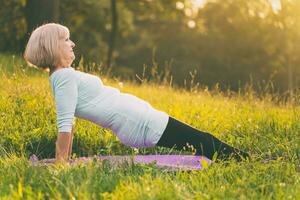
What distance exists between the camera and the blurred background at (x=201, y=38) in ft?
92.0

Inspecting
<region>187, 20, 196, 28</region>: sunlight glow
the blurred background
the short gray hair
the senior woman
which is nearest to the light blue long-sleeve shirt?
the senior woman

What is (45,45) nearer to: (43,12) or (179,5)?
(43,12)

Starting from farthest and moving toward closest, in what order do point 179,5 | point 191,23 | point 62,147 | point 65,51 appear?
point 191,23, point 179,5, point 65,51, point 62,147

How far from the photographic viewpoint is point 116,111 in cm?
567

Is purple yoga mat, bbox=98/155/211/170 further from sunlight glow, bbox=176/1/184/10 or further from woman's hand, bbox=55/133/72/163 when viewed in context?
sunlight glow, bbox=176/1/184/10

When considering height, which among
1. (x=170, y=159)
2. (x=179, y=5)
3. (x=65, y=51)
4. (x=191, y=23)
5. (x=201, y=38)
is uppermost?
(x=65, y=51)

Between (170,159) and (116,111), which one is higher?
(116,111)

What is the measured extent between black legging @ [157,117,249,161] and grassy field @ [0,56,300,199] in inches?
7.2

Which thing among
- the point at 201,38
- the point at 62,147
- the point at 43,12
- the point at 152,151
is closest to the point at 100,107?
the point at 62,147

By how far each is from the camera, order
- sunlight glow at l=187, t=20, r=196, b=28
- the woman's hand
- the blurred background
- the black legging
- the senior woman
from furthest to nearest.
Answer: sunlight glow at l=187, t=20, r=196, b=28 < the blurred background < the black legging < the senior woman < the woman's hand

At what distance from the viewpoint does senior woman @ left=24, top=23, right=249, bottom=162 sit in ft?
17.8

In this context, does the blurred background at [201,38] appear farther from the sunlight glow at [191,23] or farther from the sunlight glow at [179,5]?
the sunlight glow at [191,23]

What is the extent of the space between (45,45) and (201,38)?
4381 cm

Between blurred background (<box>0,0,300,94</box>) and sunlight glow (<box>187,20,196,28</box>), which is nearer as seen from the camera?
blurred background (<box>0,0,300,94</box>)
